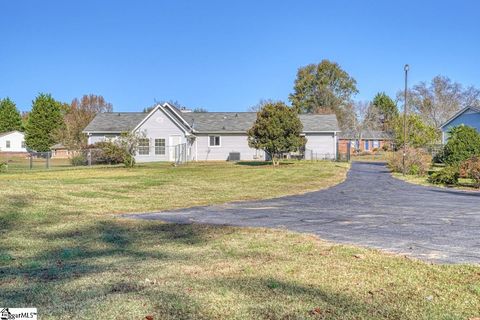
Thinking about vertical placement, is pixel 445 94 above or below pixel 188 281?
above

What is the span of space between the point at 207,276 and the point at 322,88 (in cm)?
7591

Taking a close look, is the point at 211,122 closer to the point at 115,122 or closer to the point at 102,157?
the point at 115,122

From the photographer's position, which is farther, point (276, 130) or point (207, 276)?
point (276, 130)

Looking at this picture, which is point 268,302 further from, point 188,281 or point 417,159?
point 417,159

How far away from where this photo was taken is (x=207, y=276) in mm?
5508

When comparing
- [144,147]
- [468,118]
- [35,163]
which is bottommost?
[35,163]

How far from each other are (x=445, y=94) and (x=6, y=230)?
73103 millimetres

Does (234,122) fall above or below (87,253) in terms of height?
above

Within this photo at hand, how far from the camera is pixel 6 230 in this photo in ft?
29.8

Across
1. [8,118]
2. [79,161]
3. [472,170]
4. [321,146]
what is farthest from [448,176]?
[8,118]

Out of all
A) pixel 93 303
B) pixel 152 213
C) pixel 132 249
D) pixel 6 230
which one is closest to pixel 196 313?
pixel 93 303

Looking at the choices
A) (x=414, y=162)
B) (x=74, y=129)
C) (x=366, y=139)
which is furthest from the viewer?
(x=366, y=139)

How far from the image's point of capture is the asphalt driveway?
25.2 ft

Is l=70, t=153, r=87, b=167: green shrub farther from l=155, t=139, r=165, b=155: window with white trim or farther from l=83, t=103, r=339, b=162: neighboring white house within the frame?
l=155, t=139, r=165, b=155: window with white trim
